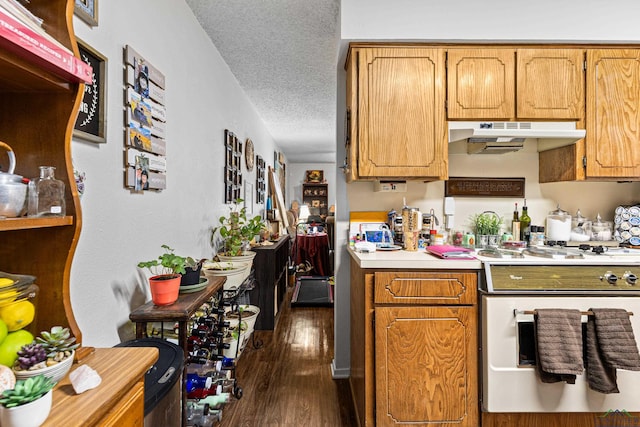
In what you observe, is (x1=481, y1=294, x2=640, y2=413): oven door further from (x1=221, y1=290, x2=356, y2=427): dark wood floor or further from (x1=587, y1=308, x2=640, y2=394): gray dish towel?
(x1=221, y1=290, x2=356, y2=427): dark wood floor

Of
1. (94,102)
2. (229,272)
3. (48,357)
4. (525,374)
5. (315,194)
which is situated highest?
(315,194)

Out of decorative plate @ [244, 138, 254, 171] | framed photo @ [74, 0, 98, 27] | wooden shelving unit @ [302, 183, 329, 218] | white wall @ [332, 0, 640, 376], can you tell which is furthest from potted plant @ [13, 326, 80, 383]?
wooden shelving unit @ [302, 183, 329, 218]

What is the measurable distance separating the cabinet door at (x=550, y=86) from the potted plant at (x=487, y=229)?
67 cm

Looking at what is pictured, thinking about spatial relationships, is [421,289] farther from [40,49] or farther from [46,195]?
[40,49]

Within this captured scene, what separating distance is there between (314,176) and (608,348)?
8.06 metres

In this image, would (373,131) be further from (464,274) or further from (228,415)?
(228,415)

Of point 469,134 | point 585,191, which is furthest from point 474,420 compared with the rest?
point 585,191

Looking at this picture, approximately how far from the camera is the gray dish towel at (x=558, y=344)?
158cm

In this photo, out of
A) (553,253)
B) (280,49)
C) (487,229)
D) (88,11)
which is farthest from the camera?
(280,49)

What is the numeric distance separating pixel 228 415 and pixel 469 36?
106 inches

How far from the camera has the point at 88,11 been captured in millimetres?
1199

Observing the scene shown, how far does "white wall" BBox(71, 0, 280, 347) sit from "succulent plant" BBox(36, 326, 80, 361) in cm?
56

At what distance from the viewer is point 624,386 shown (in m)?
1.67

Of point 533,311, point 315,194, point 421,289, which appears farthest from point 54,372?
point 315,194
